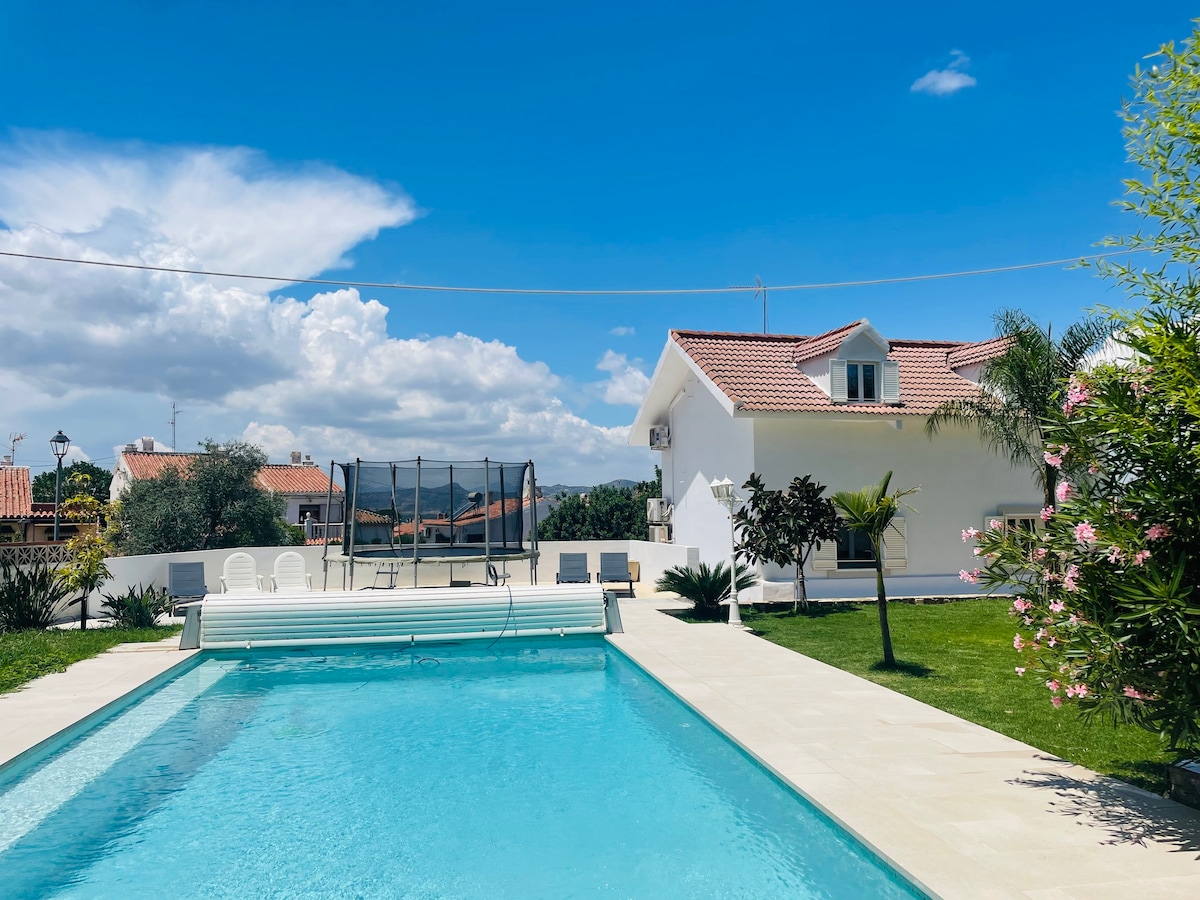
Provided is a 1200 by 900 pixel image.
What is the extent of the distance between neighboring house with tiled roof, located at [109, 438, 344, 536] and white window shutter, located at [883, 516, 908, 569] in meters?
35.4

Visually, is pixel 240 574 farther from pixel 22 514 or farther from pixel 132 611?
pixel 22 514

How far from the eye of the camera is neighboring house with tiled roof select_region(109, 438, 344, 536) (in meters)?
46.9

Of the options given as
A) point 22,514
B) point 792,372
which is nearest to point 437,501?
point 792,372

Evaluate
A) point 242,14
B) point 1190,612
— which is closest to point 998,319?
point 1190,612

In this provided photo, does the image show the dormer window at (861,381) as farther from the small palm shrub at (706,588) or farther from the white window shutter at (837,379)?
the small palm shrub at (706,588)

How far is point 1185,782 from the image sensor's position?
5.27m

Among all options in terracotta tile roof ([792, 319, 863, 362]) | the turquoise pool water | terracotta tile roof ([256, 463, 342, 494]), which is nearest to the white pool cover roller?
the turquoise pool water

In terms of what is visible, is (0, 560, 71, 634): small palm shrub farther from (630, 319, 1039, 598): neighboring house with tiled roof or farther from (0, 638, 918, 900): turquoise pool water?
(630, 319, 1039, 598): neighboring house with tiled roof

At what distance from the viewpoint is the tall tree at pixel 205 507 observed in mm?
26203

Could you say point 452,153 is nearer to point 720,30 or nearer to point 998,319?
point 720,30

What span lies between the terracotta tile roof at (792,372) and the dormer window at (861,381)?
362 mm

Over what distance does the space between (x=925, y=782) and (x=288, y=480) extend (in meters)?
52.2

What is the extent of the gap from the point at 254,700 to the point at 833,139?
17428 mm

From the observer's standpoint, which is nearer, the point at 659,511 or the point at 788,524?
the point at 788,524
